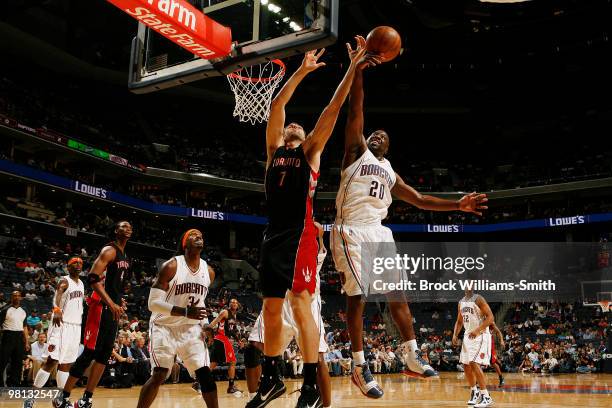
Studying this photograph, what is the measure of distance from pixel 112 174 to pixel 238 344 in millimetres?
14396

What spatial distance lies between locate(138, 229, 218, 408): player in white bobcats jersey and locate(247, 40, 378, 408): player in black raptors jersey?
1.27 metres

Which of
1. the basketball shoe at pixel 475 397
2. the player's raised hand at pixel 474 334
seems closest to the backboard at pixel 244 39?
the player's raised hand at pixel 474 334

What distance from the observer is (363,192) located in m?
4.86

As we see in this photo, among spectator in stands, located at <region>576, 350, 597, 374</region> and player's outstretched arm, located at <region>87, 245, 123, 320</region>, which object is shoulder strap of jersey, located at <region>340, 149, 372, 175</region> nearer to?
player's outstretched arm, located at <region>87, 245, 123, 320</region>

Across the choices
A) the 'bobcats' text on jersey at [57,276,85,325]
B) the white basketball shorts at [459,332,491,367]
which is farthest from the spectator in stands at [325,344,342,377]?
the 'bobcats' text on jersey at [57,276,85,325]

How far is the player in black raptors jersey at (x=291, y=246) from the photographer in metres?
3.84

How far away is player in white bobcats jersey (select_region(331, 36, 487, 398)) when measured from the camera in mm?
4625

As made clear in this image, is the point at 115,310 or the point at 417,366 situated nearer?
the point at 417,366

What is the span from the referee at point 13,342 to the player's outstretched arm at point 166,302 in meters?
5.58

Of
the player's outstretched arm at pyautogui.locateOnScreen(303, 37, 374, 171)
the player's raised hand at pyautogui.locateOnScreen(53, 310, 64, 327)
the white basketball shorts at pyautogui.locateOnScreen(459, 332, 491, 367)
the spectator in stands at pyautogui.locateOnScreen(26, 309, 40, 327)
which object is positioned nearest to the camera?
the player's outstretched arm at pyautogui.locateOnScreen(303, 37, 374, 171)

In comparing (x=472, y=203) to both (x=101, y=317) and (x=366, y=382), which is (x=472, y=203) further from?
(x=101, y=317)

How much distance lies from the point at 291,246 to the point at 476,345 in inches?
243

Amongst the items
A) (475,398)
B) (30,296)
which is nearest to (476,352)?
(475,398)

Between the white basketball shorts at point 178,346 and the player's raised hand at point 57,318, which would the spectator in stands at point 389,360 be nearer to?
the player's raised hand at point 57,318
